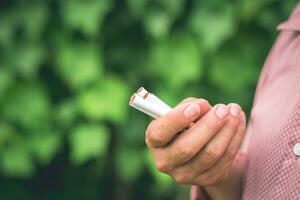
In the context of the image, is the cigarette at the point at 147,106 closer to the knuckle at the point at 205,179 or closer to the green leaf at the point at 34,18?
the knuckle at the point at 205,179

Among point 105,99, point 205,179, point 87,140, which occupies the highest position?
point 205,179

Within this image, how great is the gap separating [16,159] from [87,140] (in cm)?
23

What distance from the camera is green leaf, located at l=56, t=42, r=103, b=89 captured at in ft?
6.46

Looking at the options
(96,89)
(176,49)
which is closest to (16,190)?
(96,89)

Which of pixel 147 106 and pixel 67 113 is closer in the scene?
pixel 147 106

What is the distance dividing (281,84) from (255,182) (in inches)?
5.9

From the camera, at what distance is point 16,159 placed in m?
2.04

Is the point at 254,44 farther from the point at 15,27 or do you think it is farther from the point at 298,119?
the point at 298,119

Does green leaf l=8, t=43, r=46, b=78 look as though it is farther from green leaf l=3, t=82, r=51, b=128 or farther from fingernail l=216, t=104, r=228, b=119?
fingernail l=216, t=104, r=228, b=119

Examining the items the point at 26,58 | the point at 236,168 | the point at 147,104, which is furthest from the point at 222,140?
the point at 26,58

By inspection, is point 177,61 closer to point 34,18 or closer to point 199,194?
point 34,18

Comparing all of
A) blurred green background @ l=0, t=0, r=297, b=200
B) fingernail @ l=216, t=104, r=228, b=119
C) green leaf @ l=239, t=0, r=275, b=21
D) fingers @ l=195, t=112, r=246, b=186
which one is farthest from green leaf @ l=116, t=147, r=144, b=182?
fingernail @ l=216, t=104, r=228, b=119

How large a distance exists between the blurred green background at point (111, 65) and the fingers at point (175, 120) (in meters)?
1.09

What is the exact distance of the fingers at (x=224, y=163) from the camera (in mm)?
877
